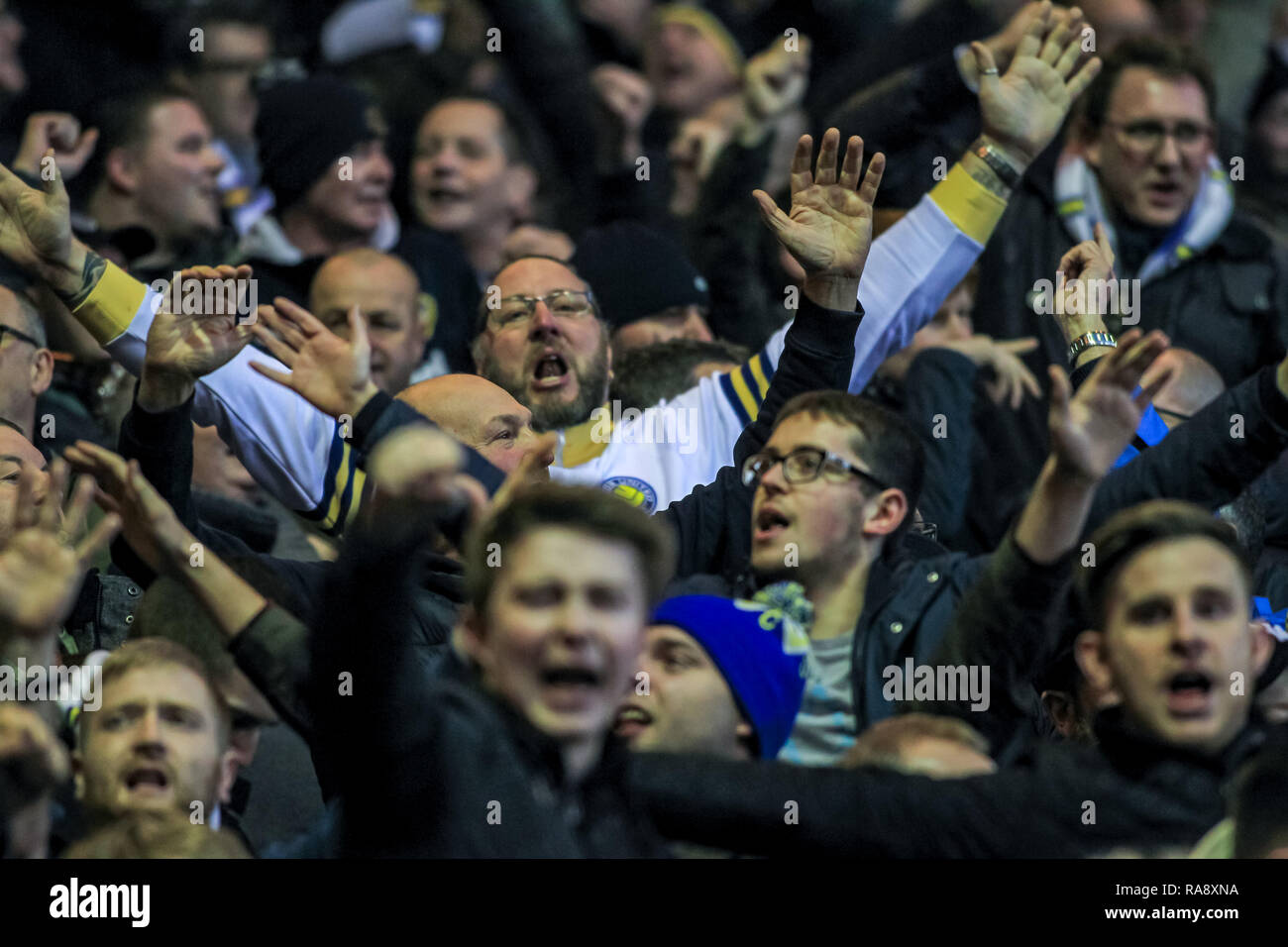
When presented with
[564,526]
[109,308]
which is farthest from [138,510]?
[109,308]

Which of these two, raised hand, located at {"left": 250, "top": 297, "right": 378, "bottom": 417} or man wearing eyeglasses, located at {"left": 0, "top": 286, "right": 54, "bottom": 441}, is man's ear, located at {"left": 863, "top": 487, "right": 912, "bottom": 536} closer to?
raised hand, located at {"left": 250, "top": 297, "right": 378, "bottom": 417}

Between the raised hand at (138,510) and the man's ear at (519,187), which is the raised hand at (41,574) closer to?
the raised hand at (138,510)

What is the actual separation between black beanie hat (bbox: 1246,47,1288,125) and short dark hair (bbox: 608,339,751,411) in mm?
3000

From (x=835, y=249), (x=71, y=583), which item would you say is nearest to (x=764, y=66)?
(x=835, y=249)

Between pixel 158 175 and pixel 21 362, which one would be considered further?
pixel 158 175

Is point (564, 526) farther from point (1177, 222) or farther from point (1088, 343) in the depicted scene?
point (1177, 222)

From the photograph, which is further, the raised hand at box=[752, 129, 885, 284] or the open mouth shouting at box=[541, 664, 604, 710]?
the raised hand at box=[752, 129, 885, 284]

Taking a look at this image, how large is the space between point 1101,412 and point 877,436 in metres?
0.85

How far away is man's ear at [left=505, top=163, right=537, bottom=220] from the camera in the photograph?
7.13 m

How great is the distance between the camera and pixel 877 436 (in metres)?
4.29

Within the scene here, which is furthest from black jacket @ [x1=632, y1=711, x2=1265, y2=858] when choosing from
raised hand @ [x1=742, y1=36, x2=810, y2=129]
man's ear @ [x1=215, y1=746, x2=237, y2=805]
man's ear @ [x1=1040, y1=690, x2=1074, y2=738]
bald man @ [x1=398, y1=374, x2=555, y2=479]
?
raised hand @ [x1=742, y1=36, x2=810, y2=129]

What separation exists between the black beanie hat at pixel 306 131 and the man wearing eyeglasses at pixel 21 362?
1609 mm

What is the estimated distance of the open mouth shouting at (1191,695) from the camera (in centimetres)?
337
